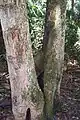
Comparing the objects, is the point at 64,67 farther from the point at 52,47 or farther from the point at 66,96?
the point at 52,47

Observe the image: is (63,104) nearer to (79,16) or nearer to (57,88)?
(57,88)

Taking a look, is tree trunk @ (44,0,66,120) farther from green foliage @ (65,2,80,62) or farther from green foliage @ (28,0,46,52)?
green foliage @ (28,0,46,52)

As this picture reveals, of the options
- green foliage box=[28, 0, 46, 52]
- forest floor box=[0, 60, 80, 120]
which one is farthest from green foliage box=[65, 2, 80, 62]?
green foliage box=[28, 0, 46, 52]

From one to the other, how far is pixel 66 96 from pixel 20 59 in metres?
2.10

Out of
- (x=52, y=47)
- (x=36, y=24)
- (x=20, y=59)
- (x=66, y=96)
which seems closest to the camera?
(x=20, y=59)

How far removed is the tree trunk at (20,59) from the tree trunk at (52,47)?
32 cm

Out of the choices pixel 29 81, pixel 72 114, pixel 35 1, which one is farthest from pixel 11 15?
pixel 35 1

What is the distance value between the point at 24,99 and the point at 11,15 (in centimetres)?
103

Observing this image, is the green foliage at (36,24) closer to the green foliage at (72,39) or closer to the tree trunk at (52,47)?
the green foliage at (72,39)

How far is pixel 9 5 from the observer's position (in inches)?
130

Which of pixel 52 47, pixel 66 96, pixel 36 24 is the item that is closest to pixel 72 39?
pixel 36 24

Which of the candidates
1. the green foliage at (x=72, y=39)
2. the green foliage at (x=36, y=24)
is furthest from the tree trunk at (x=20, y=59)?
the green foliage at (x=36, y=24)

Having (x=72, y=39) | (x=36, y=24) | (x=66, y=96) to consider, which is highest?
(x=36, y=24)

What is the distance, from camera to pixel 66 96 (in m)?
5.36
